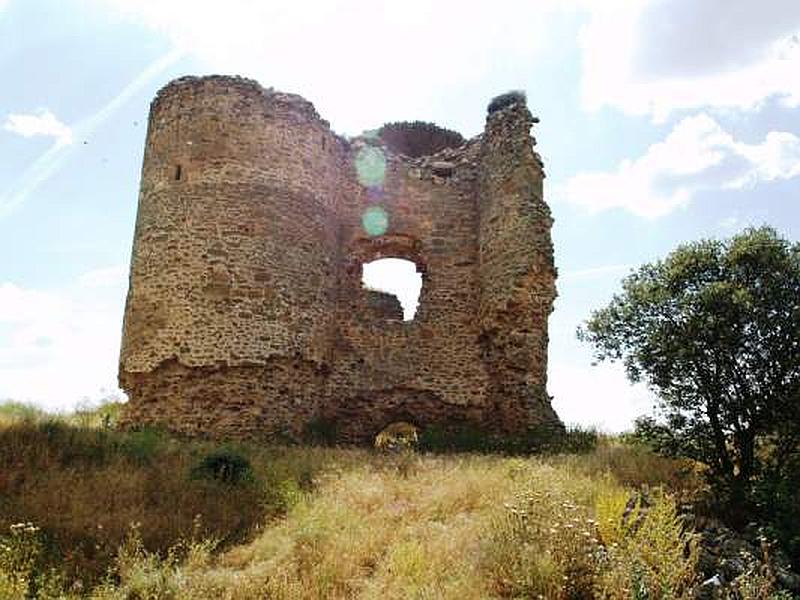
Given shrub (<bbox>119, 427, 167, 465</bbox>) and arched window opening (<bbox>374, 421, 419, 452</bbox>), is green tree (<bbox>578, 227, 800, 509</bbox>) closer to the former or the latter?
arched window opening (<bbox>374, 421, 419, 452</bbox>)

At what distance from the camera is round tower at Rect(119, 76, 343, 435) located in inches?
503

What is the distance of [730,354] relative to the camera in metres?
9.04

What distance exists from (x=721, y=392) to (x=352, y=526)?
16.8 ft

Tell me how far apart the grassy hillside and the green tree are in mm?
600

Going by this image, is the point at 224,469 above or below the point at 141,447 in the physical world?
below

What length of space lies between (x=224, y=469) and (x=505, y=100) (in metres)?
10.9

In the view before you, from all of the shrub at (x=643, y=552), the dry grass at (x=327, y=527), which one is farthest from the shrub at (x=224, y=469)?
the shrub at (x=643, y=552)

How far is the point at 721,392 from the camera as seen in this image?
9148mm

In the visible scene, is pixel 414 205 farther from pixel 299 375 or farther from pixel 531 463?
pixel 531 463

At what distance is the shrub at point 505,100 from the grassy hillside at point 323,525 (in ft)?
28.7

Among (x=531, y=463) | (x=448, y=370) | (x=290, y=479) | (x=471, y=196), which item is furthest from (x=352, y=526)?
(x=471, y=196)

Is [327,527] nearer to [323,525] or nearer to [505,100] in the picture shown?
[323,525]

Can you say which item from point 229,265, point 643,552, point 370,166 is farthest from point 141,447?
point 370,166

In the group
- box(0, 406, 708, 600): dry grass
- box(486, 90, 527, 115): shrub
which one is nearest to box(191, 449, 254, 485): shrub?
box(0, 406, 708, 600): dry grass
